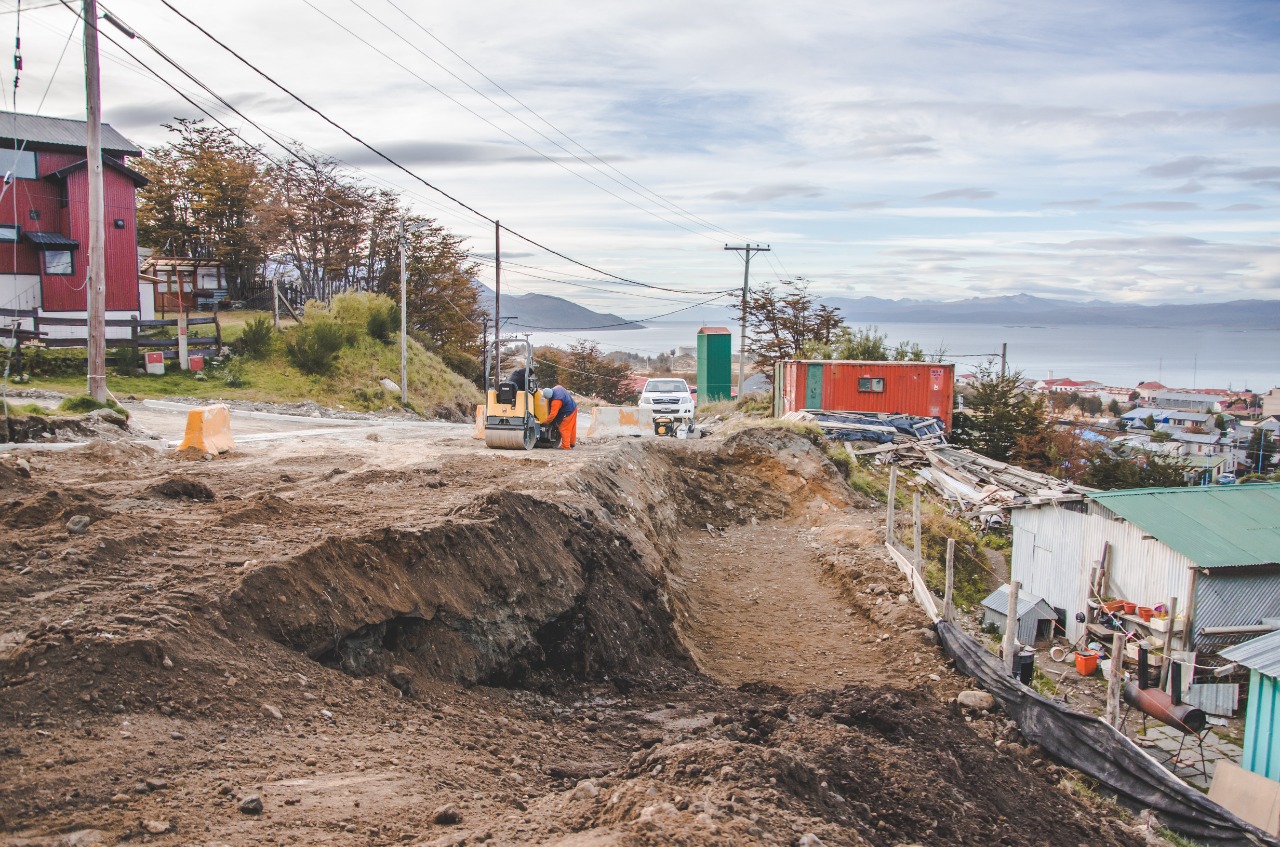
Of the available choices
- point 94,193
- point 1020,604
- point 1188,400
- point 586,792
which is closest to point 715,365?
point 1020,604

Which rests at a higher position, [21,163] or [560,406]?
[21,163]

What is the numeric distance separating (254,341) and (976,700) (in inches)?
1064

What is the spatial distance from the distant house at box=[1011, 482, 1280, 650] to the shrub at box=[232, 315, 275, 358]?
24550mm

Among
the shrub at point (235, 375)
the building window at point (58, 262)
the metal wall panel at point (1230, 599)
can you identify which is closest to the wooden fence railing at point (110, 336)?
the shrub at point (235, 375)

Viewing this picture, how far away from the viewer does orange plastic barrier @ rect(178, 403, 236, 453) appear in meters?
14.5

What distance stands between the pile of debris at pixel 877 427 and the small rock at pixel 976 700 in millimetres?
21525

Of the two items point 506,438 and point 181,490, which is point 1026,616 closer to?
point 506,438

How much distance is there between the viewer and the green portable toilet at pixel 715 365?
5275 centimetres

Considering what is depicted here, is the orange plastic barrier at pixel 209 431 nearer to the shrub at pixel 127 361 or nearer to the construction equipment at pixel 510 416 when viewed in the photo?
the construction equipment at pixel 510 416

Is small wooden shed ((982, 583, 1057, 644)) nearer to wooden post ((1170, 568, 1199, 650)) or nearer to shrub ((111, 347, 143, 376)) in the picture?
wooden post ((1170, 568, 1199, 650))

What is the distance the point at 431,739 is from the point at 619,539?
267 inches

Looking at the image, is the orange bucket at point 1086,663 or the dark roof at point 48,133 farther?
the dark roof at point 48,133

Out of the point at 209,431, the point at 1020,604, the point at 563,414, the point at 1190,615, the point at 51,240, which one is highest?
the point at 51,240

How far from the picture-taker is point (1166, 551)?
59.1ft
